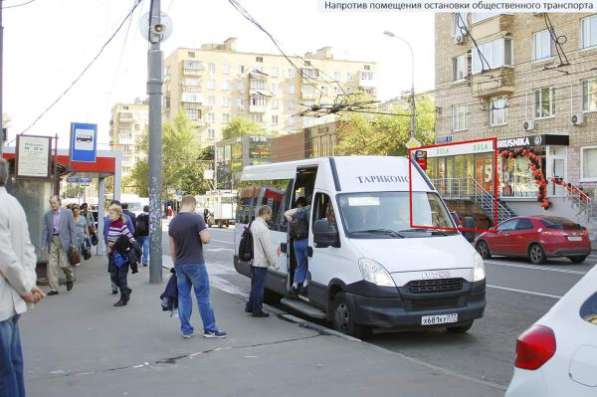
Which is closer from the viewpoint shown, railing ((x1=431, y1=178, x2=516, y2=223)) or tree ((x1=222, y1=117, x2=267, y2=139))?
railing ((x1=431, y1=178, x2=516, y2=223))

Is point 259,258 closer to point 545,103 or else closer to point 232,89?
point 545,103

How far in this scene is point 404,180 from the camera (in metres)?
9.49

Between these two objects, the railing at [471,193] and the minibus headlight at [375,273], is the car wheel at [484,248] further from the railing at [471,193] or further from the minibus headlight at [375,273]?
the minibus headlight at [375,273]

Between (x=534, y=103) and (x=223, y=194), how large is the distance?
97.0 ft

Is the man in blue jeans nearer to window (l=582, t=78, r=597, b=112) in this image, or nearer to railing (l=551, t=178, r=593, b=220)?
railing (l=551, t=178, r=593, b=220)

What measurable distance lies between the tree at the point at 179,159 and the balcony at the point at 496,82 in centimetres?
5325

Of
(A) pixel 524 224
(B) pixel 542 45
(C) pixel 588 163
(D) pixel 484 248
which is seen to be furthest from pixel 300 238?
(B) pixel 542 45

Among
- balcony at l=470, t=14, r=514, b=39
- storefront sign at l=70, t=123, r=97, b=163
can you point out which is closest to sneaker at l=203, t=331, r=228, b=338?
storefront sign at l=70, t=123, r=97, b=163

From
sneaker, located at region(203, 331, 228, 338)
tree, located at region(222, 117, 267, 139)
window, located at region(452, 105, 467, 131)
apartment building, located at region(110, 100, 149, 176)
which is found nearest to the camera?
sneaker, located at region(203, 331, 228, 338)

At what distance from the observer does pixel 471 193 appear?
938cm

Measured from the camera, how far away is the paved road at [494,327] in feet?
24.4

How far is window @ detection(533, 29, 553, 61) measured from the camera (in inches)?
1271

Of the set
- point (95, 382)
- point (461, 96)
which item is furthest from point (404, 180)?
point (461, 96)

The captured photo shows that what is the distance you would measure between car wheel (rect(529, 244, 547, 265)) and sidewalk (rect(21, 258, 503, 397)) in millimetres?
11963
